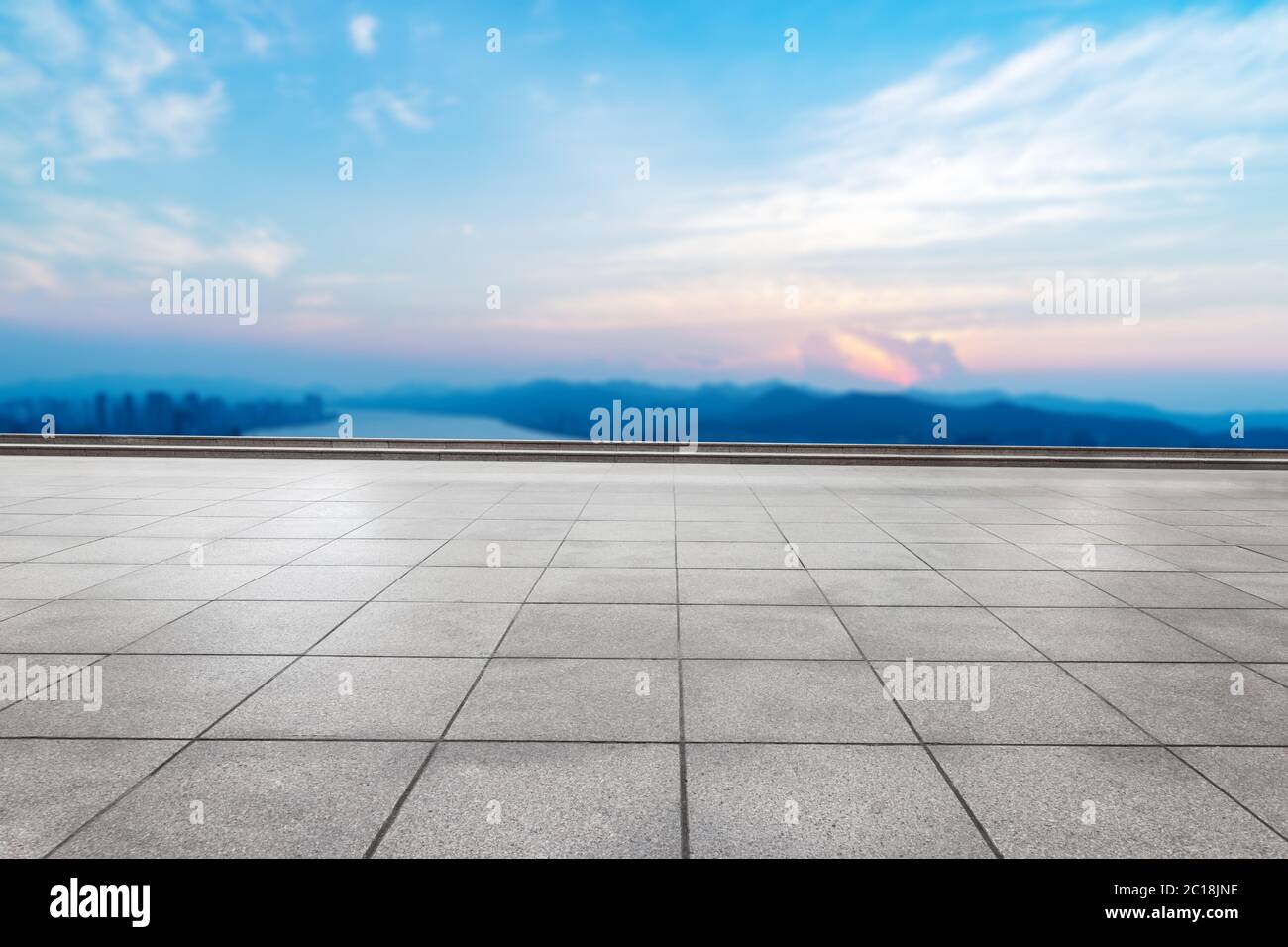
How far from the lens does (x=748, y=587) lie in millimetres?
7164

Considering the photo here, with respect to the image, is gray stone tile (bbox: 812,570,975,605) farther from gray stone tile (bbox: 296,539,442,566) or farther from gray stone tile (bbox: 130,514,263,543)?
gray stone tile (bbox: 130,514,263,543)

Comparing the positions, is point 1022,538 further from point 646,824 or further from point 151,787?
point 151,787

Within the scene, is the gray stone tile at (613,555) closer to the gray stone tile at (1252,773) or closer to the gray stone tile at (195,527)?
the gray stone tile at (195,527)

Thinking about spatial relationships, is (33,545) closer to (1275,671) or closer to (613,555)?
(613,555)

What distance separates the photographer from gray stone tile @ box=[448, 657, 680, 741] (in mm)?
4133

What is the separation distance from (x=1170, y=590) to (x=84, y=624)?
9.40 m

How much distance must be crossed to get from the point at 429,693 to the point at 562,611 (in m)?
1.85

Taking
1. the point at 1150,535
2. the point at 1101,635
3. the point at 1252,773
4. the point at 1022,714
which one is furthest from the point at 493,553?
the point at 1150,535

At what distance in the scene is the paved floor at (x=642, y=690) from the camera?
10.7ft

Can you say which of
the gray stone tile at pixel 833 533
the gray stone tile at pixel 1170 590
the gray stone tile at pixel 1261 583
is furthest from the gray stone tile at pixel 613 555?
the gray stone tile at pixel 1261 583

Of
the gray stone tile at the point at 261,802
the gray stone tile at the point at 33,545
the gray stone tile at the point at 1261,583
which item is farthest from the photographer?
the gray stone tile at the point at 33,545

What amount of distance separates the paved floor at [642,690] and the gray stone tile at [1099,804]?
2cm

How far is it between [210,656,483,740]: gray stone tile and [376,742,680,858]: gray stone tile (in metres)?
0.48
